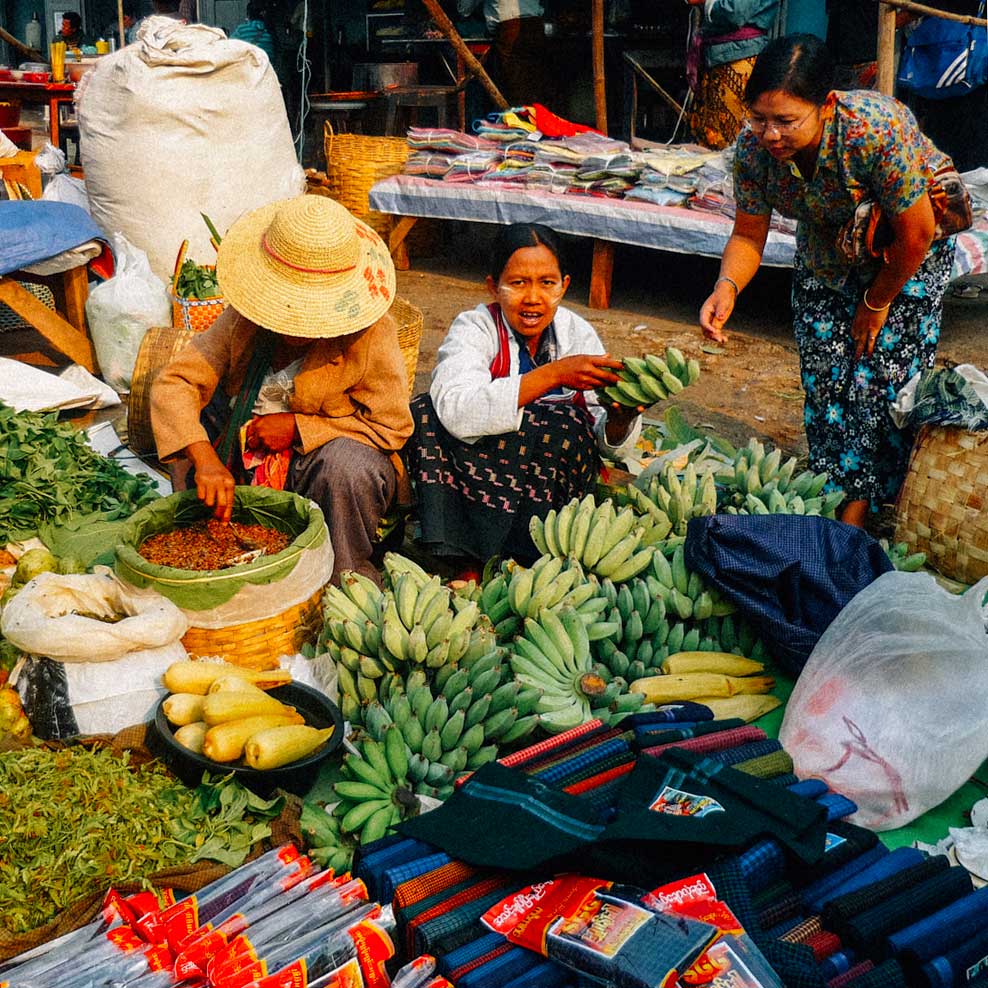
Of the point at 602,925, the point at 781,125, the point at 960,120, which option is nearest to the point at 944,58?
the point at 960,120

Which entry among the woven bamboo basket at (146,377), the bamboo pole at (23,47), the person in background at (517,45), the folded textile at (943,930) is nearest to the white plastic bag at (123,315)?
the woven bamboo basket at (146,377)

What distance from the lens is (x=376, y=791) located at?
7.40ft

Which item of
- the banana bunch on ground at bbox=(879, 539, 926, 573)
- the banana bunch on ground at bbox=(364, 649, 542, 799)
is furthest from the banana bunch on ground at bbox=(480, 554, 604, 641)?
the banana bunch on ground at bbox=(879, 539, 926, 573)

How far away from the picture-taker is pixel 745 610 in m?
2.89

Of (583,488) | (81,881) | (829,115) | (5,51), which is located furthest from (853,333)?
(5,51)

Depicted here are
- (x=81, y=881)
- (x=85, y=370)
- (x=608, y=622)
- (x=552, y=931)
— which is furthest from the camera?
(x=85, y=370)

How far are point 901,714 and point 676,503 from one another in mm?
1051

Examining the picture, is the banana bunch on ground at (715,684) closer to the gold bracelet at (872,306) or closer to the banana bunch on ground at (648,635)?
the banana bunch on ground at (648,635)

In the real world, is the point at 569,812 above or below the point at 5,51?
below

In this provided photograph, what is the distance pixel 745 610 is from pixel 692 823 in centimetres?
115

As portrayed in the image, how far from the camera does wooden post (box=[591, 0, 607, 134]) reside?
804 centimetres

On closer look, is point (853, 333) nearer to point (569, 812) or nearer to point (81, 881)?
point (569, 812)

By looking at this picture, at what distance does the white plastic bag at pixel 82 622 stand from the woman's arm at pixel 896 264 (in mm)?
2445

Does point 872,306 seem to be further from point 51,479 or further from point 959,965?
point 51,479
